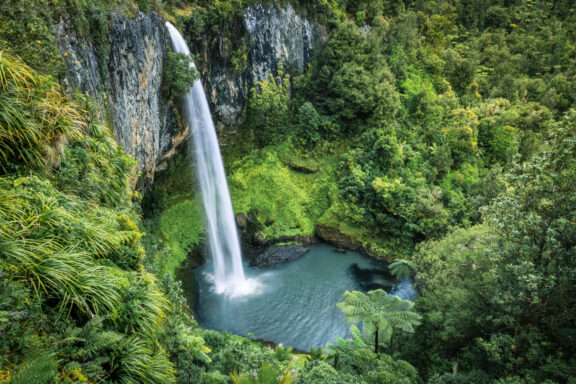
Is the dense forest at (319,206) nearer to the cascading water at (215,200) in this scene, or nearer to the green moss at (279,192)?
the green moss at (279,192)

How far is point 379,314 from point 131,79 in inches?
417

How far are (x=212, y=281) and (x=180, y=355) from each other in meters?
10.8

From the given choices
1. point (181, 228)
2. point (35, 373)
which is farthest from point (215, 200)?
point (35, 373)

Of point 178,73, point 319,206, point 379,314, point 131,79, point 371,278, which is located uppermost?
point 178,73

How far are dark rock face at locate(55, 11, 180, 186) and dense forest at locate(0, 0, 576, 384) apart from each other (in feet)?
1.33

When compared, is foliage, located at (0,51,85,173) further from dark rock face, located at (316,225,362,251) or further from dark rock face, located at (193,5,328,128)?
dark rock face, located at (316,225,362,251)

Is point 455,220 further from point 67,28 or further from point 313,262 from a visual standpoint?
point 67,28

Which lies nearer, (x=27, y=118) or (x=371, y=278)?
(x=27, y=118)

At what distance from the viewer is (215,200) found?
17109 mm

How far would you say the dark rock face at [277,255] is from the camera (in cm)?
1727

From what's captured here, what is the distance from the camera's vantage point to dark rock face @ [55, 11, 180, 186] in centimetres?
755

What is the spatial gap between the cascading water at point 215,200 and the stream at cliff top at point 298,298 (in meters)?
0.62

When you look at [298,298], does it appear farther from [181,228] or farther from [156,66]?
[156,66]

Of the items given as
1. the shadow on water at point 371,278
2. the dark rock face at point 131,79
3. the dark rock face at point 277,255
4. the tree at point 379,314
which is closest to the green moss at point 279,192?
the dark rock face at point 277,255
